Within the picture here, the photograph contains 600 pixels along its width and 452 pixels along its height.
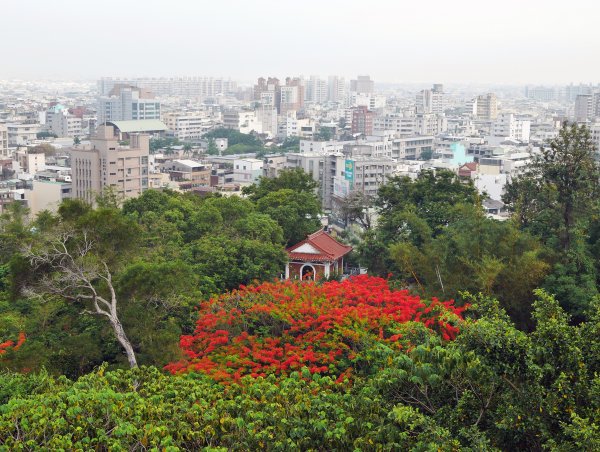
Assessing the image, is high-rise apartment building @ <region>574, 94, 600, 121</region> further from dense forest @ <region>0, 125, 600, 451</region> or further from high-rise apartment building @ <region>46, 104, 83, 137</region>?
dense forest @ <region>0, 125, 600, 451</region>

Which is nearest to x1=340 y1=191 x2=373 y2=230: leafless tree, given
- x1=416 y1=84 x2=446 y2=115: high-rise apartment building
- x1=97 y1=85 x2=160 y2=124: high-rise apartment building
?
x1=97 y1=85 x2=160 y2=124: high-rise apartment building

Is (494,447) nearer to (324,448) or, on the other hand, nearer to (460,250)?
(324,448)

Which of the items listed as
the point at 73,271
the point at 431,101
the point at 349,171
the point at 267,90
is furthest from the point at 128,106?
the point at 73,271

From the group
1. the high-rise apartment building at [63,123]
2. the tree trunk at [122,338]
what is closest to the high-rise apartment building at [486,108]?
the high-rise apartment building at [63,123]

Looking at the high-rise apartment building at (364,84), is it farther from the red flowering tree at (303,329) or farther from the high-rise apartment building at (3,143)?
the red flowering tree at (303,329)

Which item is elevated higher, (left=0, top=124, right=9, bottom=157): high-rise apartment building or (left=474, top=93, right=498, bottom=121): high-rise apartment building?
(left=474, top=93, right=498, bottom=121): high-rise apartment building
